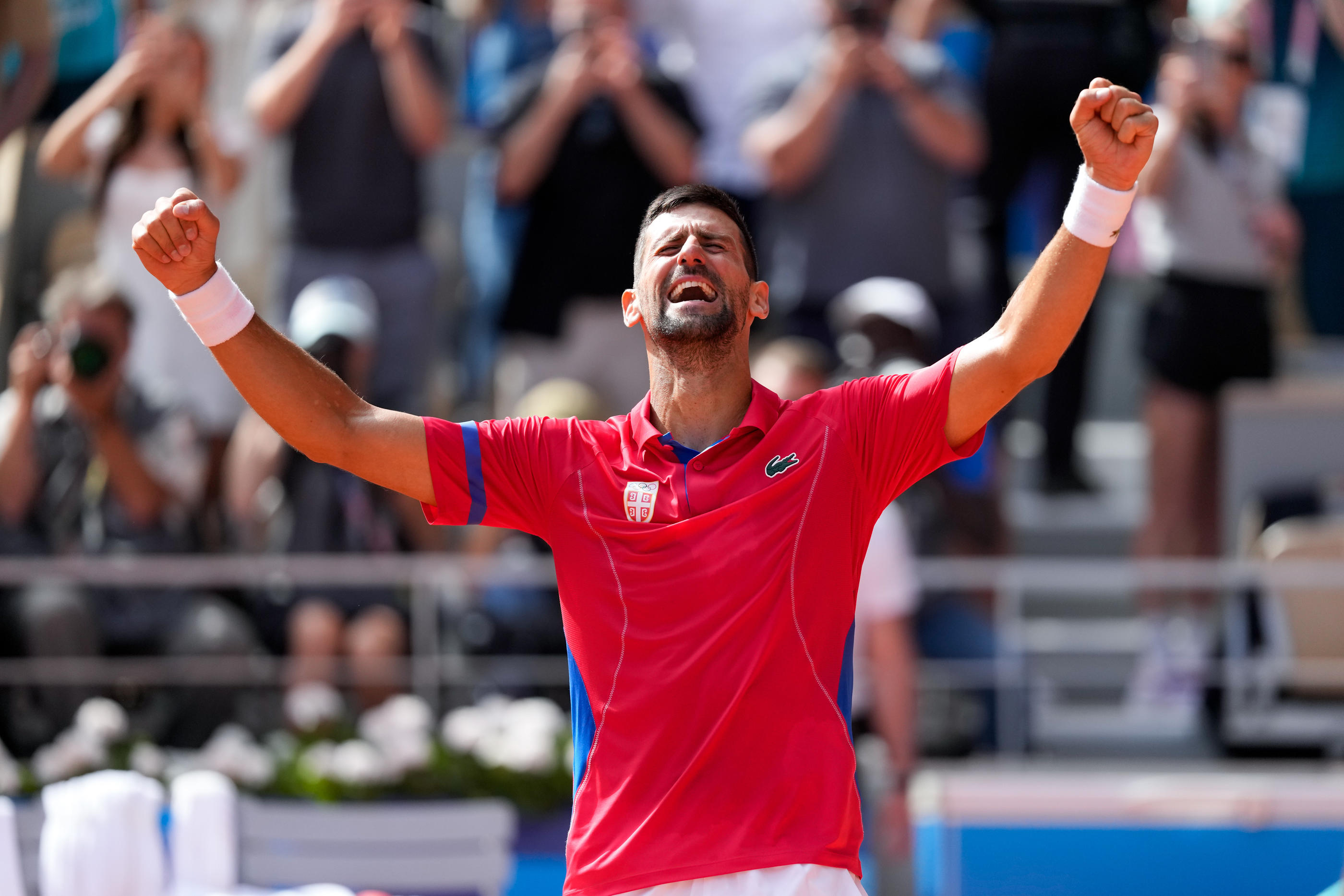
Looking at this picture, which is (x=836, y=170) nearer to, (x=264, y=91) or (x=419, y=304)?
(x=419, y=304)

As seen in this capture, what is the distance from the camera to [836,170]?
7.95 meters

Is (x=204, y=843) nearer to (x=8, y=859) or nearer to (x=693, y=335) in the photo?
(x=8, y=859)

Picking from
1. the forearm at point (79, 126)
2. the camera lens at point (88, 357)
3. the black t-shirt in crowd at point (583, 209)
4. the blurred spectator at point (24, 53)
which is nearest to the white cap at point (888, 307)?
the black t-shirt in crowd at point (583, 209)

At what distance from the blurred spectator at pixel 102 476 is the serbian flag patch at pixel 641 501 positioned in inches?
149

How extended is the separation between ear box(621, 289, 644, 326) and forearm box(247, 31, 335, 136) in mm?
4631

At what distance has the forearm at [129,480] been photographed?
712 cm

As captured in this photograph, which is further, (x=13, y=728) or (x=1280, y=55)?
(x=1280, y=55)

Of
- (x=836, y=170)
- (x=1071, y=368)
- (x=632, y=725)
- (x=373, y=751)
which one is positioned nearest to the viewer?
(x=632, y=725)

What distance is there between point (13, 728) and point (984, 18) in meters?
5.55

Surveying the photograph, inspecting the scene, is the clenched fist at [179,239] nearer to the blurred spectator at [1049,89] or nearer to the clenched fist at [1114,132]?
the clenched fist at [1114,132]

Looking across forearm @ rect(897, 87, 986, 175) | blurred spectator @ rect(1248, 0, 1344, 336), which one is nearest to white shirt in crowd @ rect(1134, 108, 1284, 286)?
forearm @ rect(897, 87, 986, 175)

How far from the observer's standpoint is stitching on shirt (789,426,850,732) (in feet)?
11.2

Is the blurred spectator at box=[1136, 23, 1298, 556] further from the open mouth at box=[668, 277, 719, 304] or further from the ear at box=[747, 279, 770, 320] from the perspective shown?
the open mouth at box=[668, 277, 719, 304]

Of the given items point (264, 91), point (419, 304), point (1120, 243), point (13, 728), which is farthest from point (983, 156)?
point (13, 728)
